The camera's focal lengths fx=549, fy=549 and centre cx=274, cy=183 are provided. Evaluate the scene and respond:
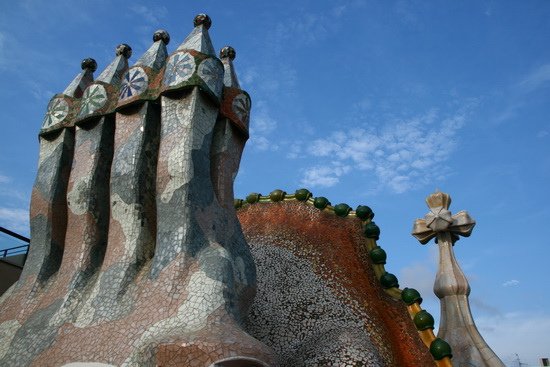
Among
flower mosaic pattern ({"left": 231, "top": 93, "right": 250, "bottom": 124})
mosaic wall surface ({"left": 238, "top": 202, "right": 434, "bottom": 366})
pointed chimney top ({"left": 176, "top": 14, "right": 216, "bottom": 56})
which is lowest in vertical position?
mosaic wall surface ({"left": 238, "top": 202, "right": 434, "bottom": 366})

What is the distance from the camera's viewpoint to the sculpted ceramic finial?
6066 mm

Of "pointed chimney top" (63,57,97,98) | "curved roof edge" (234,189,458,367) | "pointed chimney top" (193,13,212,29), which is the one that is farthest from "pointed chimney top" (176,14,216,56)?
"curved roof edge" (234,189,458,367)

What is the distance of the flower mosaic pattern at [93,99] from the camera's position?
5.26 metres

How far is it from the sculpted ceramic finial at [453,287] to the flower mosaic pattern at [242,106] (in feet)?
9.81

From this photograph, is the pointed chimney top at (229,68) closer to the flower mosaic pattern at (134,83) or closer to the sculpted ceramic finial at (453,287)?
the flower mosaic pattern at (134,83)

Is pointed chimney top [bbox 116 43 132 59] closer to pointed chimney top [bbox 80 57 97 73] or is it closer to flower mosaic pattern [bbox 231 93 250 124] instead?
pointed chimney top [bbox 80 57 97 73]

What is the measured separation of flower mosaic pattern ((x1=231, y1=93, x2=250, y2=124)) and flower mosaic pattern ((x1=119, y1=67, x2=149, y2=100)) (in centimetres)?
82

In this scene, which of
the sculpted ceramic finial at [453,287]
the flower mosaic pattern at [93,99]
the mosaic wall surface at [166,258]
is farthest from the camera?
the sculpted ceramic finial at [453,287]

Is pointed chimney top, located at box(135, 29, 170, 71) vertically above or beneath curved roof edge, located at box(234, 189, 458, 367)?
above

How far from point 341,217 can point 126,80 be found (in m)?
2.96

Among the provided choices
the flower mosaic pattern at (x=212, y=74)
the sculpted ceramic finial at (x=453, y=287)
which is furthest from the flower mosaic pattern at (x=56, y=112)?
the sculpted ceramic finial at (x=453, y=287)

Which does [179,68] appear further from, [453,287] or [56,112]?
[453,287]

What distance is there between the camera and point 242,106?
17.1 feet

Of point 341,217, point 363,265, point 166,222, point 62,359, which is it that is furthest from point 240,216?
point 62,359
